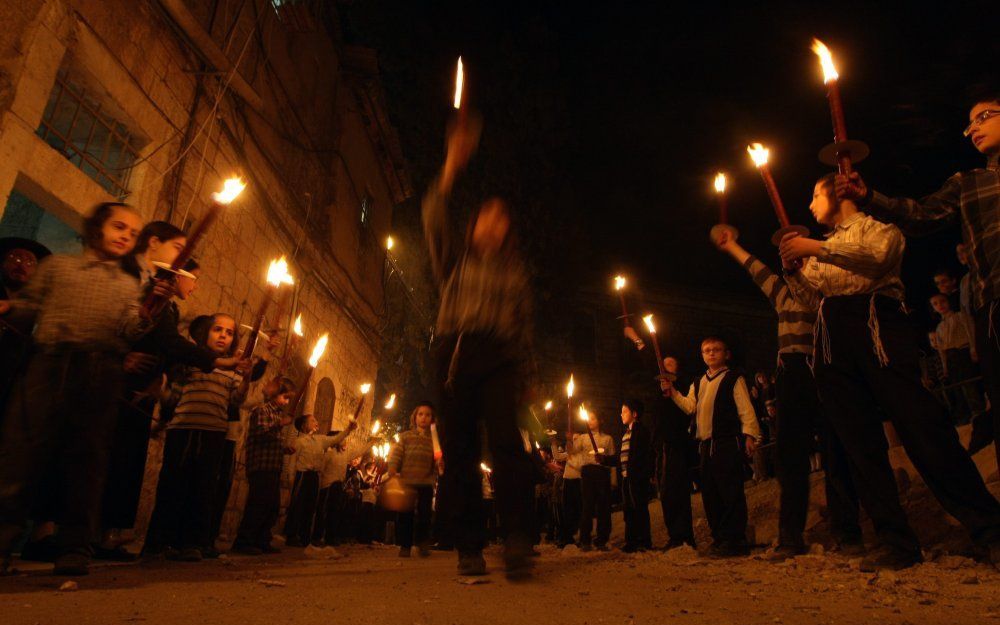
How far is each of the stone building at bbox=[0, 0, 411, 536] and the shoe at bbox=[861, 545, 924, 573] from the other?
6.25 metres

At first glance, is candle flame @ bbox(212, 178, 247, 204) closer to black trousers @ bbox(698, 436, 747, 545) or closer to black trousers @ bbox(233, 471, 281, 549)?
black trousers @ bbox(233, 471, 281, 549)

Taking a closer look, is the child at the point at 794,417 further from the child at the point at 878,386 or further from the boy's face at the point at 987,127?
the boy's face at the point at 987,127

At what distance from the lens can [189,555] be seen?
4.23 metres

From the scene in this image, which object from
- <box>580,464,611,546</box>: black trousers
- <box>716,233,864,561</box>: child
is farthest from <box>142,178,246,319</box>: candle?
<box>580,464,611,546</box>: black trousers

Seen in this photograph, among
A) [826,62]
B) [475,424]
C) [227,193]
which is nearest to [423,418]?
[475,424]

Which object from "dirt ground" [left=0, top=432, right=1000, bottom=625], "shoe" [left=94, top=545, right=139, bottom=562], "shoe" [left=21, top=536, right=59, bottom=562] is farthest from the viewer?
"shoe" [left=94, top=545, right=139, bottom=562]

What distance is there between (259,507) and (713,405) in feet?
14.7

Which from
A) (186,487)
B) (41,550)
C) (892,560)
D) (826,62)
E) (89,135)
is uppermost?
(89,135)

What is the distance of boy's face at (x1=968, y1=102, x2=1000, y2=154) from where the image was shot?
307cm

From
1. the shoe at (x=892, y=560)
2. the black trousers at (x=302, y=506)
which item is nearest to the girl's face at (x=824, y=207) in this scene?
the shoe at (x=892, y=560)

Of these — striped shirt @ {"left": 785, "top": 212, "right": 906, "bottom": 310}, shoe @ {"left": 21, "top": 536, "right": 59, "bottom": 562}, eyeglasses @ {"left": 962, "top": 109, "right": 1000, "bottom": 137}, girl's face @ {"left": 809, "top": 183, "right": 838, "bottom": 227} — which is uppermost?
eyeglasses @ {"left": 962, "top": 109, "right": 1000, "bottom": 137}

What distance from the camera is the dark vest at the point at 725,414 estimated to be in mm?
5047

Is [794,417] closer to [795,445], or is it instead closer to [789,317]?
[795,445]

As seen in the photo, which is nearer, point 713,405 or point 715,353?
point 713,405
